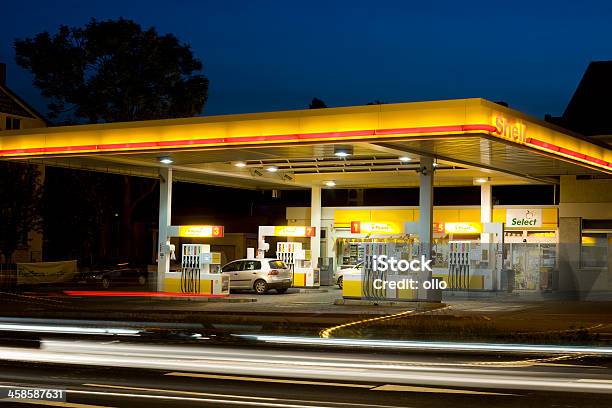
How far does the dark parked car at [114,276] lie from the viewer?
1865 inches

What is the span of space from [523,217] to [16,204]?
28854 mm

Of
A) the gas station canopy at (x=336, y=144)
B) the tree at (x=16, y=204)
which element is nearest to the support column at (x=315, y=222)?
the gas station canopy at (x=336, y=144)

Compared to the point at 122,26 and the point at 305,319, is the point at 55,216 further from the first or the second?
the point at 305,319

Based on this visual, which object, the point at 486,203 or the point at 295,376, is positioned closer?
the point at 295,376

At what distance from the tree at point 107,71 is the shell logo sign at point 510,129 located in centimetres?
3907

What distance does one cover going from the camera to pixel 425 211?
30.7m

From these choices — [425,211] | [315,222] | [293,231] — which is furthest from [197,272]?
[315,222]

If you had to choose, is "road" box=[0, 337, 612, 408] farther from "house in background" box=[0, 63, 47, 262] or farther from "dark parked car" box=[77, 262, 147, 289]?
"house in background" box=[0, 63, 47, 262]

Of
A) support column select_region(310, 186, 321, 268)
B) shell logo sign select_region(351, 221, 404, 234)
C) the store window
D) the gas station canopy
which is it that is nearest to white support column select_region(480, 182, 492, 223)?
the gas station canopy

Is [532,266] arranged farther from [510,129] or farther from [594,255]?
[510,129]

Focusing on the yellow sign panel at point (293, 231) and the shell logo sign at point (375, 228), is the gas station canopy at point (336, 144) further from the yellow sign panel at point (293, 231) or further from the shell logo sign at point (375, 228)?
the shell logo sign at point (375, 228)

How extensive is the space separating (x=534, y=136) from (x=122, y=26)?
4058 centimetres

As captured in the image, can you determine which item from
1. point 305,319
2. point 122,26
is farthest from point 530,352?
point 122,26

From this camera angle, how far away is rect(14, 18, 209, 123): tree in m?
61.8
